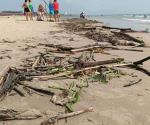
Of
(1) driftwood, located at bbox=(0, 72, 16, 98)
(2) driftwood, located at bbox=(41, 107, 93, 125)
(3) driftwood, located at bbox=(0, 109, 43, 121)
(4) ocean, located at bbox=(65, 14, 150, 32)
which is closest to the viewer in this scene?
(2) driftwood, located at bbox=(41, 107, 93, 125)

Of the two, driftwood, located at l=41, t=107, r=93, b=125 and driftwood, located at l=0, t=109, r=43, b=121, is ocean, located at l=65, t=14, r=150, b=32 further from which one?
driftwood, located at l=0, t=109, r=43, b=121

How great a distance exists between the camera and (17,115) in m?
4.49

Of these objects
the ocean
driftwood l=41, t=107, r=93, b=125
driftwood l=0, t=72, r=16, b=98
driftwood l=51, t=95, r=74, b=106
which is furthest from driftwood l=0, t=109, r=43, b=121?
the ocean

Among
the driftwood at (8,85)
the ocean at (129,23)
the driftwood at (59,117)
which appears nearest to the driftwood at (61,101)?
the driftwood at (59,117)

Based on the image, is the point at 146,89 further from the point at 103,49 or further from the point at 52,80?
the point at 103,49

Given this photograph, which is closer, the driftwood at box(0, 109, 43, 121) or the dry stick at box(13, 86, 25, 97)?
the driftwood at box(0, 109, 43, 121)

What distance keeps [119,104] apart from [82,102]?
57cm

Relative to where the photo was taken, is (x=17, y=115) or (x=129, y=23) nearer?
(x=17, y=115)

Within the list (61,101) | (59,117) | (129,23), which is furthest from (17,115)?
(129,23)

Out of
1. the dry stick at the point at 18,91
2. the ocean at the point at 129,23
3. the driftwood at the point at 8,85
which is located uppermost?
the driftwood at the point at 8,85

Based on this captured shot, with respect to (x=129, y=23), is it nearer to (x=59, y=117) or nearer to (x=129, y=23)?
(x=129, y=23)

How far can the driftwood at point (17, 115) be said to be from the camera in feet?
14.5

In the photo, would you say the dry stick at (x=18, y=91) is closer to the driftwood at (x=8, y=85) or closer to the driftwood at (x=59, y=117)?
the driftwood at (x=8, y=85)

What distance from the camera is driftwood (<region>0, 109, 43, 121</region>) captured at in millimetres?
4414
